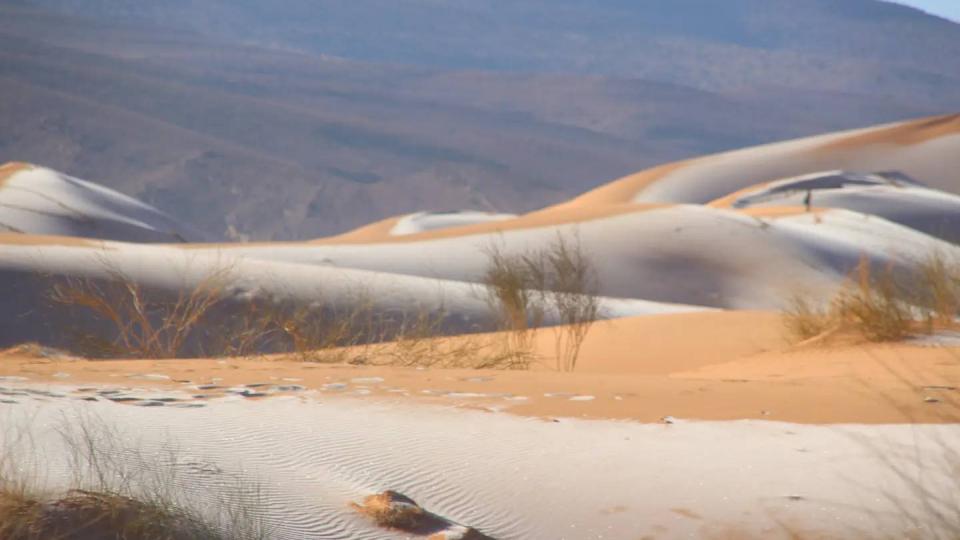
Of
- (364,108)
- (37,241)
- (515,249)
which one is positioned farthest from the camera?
(364,108)

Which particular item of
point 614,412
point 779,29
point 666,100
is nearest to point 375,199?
point 666,100

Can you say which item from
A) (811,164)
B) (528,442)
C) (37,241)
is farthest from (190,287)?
(811,164)

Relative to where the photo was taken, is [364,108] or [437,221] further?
[364,108]

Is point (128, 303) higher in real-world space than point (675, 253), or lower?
lower

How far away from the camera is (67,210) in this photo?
3256 cm

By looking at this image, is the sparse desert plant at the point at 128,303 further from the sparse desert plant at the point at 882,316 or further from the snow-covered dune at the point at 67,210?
the snow-covered dune at the point at 67,210

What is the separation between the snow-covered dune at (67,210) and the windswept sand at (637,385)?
73.2ft

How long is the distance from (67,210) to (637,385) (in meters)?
28.0

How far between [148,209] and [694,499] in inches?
1475

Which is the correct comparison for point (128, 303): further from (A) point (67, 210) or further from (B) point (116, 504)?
(A) point (67, 210)

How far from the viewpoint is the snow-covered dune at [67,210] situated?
30516mm

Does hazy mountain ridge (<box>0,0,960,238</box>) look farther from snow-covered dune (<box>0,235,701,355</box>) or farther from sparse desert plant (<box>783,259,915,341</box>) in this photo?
sparse desert plant (<box>783,259,915,341</box>)

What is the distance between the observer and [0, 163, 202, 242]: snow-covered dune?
30.5 metres

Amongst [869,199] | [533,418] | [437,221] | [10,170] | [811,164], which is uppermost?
[811,164]
